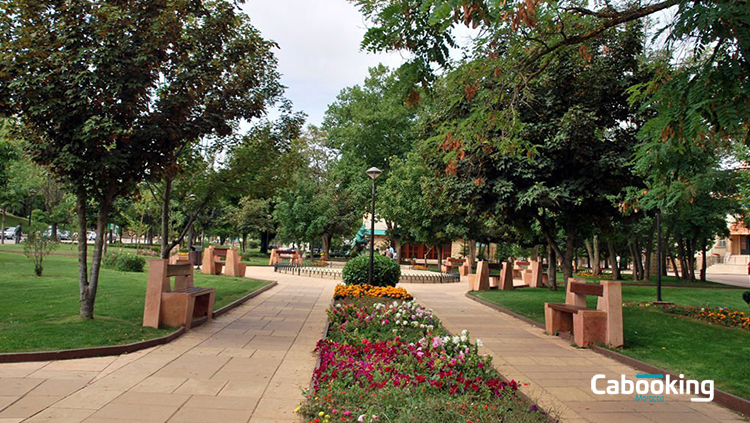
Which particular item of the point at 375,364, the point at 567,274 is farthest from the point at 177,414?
the point at 567,274

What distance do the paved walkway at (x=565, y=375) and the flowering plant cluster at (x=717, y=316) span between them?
12.2ft

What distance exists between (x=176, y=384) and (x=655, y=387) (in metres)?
5.50

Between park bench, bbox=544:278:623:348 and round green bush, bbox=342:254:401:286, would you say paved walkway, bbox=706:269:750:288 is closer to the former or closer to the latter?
round green bush, bbox=342:254:401:286

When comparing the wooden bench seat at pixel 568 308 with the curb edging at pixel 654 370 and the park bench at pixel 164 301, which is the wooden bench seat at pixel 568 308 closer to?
the curb edging at pixel 654 370

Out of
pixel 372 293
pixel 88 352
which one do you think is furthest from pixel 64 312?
pixel 372 293

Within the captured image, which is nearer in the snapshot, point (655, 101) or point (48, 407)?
point (48, 407)

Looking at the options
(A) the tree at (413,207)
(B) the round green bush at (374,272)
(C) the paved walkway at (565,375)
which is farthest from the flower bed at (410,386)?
(A) the tree at (413,207)

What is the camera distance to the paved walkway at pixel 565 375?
4656mm

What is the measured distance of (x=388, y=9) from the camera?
491 cm

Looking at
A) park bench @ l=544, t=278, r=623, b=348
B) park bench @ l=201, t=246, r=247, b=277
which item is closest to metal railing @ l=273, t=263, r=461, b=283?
park bench @ l=201, t=246, r=247, b=277

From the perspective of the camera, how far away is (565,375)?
20.1 ft

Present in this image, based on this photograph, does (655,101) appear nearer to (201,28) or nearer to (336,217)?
(201,28)

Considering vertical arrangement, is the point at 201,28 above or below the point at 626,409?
above

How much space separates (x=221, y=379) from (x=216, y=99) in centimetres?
581
